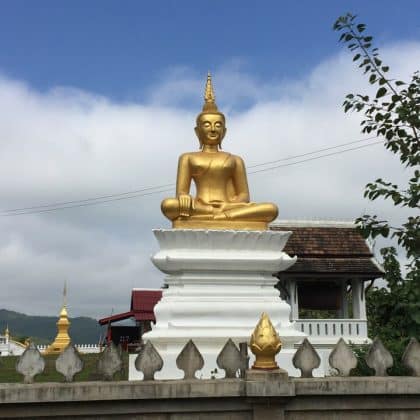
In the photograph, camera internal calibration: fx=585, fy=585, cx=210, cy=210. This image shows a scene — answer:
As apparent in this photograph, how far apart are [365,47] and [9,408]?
17.0 feet

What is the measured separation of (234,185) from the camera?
11.2 metres

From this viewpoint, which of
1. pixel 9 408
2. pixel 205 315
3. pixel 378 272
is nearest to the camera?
pixel 9 408

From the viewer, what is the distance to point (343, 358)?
17.5 feet

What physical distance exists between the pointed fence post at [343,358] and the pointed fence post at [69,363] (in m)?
2.28

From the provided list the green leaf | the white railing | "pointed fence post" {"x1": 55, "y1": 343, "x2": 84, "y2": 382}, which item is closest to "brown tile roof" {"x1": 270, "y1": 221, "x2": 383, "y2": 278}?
the white railing

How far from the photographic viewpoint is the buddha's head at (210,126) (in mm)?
11359

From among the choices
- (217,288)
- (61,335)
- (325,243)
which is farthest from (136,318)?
(217,288)

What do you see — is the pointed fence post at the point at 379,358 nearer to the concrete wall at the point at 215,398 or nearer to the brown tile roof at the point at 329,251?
the concrete wall at the point at 215,398

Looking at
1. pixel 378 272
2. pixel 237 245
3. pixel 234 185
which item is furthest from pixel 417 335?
pixel 378 272

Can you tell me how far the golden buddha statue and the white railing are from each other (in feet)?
18.5

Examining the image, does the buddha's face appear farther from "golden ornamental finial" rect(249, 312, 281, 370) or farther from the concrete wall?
the concrete wall

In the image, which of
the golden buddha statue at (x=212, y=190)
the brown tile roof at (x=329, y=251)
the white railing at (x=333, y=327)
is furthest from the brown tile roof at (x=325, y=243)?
Result: the golden buddha statue at (x=212, y=190)

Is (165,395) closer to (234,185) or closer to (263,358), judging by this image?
(263,358)

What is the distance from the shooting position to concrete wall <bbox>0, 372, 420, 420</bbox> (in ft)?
16.2
